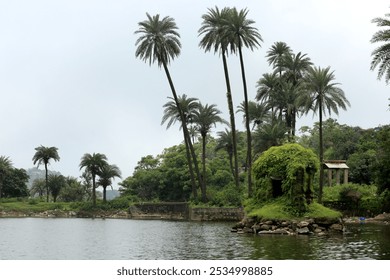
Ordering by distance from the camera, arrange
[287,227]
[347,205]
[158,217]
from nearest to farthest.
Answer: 1. [287,227]
2. [347,205]
3. [158,217]

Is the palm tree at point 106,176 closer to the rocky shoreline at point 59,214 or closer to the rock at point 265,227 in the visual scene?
the rocky shoreline at point 59,214

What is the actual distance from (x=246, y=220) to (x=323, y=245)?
1177cm

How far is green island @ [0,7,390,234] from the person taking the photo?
38562 millimetres

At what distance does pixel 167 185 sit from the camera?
90.1 m

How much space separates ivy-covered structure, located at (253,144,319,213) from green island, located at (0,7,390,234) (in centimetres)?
8

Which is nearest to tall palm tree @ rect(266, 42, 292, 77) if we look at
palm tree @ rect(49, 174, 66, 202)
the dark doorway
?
the dark doorway

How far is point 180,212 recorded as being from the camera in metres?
69.8

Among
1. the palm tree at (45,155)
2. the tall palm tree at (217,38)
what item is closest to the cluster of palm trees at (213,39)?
the tall palm tree at (217,38)

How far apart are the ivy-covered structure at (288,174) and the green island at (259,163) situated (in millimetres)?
76

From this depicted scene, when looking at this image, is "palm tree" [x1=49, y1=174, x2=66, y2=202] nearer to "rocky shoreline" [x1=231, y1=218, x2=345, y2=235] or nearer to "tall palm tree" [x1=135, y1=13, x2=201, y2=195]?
"tall palm tree" [x1=135, y1=13, x2=201, y2=195]

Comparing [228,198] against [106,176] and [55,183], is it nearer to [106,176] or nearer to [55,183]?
[106,176]

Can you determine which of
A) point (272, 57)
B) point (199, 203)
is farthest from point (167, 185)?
point (272, 57)

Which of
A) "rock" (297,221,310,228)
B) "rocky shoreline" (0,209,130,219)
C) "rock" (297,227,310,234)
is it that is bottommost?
"rocky shoreline" (0,209,130,219)
